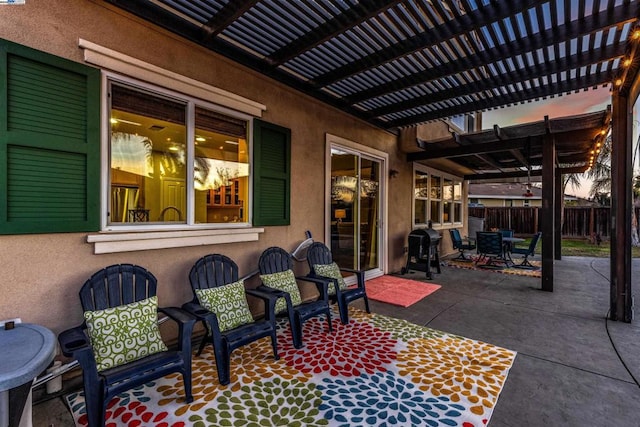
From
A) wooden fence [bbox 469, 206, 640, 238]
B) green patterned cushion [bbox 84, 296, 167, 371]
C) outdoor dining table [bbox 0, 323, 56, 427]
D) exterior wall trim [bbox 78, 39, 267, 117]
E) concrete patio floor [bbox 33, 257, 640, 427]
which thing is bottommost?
concrete patio floor [bbox 33, 257, 640, 427]

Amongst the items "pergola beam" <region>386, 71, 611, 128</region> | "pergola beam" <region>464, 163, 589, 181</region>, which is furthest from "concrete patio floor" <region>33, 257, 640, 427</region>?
"pergola beam" <region>464, 163, 589, 181</region>

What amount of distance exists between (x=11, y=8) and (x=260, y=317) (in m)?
3.48

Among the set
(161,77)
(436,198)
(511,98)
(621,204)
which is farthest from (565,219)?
(161,77)

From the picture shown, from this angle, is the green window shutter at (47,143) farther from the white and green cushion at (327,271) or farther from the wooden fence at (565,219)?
the wooden fence at (565,219)

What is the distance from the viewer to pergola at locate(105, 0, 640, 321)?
2.56 meters

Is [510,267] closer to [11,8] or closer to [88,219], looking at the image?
[88,219]

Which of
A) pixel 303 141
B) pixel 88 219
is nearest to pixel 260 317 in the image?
pixel 88 219

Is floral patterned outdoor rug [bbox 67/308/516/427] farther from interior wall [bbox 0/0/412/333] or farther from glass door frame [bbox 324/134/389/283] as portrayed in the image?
glass door frame [bbox 324/134/389/283]

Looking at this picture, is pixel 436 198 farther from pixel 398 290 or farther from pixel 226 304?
pixel 226 304

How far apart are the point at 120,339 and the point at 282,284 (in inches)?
62.9

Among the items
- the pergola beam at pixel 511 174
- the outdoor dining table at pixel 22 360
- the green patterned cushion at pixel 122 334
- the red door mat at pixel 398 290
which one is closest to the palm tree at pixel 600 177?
the pergola beam at pixel 511 174

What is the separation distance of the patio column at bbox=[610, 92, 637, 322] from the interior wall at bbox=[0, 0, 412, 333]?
3.71 m

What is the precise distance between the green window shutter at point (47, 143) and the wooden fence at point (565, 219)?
1409cm

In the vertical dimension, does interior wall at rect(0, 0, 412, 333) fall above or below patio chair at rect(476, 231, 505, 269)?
above
